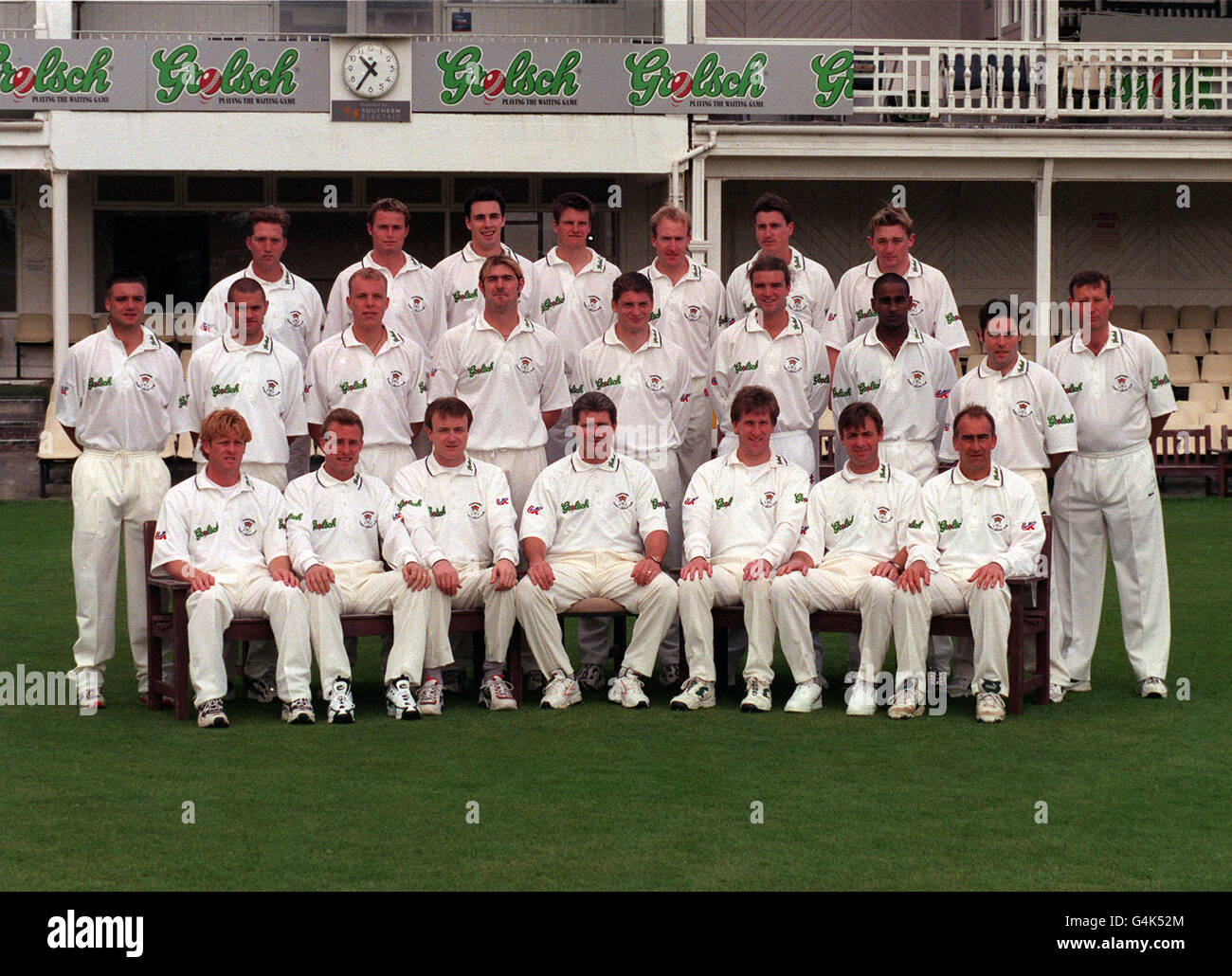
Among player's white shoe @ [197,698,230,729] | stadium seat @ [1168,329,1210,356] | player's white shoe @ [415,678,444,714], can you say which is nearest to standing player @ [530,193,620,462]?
player's white shoe @ [415,678,444,714]

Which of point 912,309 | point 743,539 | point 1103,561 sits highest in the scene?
point 912,309

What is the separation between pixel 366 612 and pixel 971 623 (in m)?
2.77

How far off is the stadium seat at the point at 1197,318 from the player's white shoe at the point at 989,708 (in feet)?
55.1

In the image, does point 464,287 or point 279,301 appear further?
point 464,287

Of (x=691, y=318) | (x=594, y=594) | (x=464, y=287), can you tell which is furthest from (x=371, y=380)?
(x=691, y=318)

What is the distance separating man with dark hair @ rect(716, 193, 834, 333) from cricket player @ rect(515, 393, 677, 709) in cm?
93

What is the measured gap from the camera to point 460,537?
28.3ft

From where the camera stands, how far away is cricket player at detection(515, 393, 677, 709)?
834 centimetres

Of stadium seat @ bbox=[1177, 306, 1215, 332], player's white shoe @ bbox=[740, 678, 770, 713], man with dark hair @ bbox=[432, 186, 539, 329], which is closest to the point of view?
player's white shoe @ bbox=[740, 678, 770, 713]

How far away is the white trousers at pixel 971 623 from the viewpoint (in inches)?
314

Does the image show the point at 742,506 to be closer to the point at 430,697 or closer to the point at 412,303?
the point at 430,697

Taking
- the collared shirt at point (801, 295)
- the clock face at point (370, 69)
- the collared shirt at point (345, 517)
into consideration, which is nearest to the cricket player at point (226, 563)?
the collared shirt at point (345, 517)

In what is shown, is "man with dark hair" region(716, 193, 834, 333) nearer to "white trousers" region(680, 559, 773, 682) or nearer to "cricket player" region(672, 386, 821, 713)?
"cricket player" region(672, 386, 821, 713)

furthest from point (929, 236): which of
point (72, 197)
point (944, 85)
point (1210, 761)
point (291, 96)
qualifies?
point (1210, 761)
